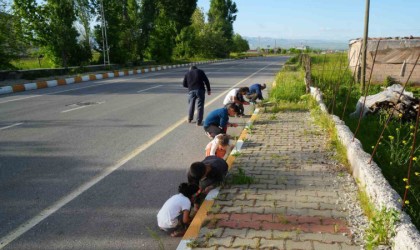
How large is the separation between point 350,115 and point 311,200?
511 centimetres

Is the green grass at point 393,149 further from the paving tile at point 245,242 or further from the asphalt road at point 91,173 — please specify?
the asphalt road at point 91,173

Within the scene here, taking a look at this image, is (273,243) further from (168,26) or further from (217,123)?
(168,26)

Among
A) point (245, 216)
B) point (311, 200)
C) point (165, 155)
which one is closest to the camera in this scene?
point (245, 216)

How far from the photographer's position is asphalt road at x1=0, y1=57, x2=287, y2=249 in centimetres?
333

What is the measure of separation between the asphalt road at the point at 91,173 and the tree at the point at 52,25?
50.1 ft

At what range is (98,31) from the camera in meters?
27.4

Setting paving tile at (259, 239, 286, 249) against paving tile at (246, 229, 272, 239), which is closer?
paving tile at (259, 239, 286, 249)

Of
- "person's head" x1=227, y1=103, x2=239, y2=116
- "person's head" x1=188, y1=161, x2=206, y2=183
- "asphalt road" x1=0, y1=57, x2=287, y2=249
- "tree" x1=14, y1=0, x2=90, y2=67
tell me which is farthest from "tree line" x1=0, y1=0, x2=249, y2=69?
"person's head" x1=188, y1=161, x2=206, y2=183

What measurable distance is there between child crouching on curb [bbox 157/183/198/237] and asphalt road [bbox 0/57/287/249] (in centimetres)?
10

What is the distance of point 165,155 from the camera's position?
555cm

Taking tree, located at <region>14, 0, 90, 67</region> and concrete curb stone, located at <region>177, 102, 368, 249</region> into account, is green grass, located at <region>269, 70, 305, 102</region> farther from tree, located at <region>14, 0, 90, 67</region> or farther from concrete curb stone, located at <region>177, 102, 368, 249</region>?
tree, located at <region>14, 0, 90, 67</region>

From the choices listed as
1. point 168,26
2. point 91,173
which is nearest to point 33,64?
point 168,26

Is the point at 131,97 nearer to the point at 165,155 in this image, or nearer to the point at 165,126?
the point at 165,126

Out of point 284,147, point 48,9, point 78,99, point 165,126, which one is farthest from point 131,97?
point 48,9
